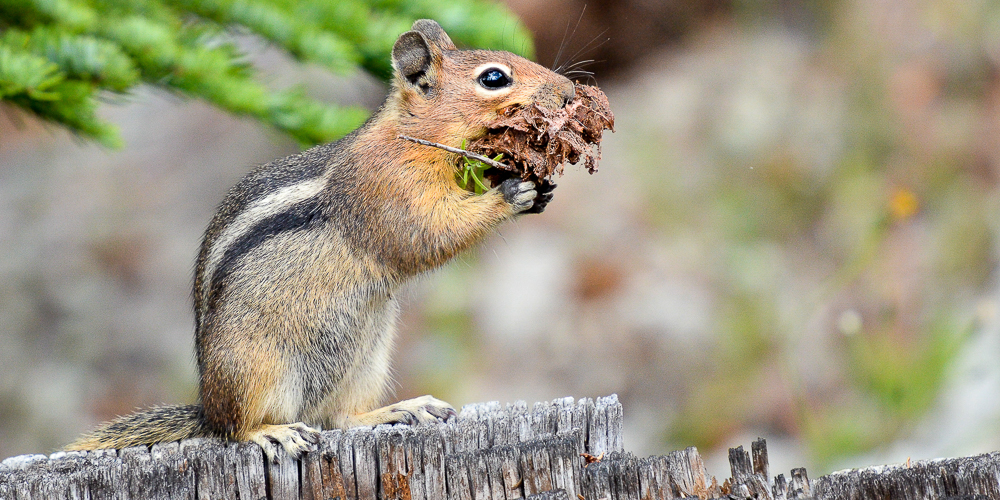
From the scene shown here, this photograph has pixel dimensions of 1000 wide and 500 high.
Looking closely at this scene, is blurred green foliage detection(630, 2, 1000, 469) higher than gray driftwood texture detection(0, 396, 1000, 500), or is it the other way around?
blurred green foliage detection(630, 2, 1000, 469)

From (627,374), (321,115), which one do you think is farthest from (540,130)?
(627,374)

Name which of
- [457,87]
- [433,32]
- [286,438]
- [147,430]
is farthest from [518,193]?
[147,430]

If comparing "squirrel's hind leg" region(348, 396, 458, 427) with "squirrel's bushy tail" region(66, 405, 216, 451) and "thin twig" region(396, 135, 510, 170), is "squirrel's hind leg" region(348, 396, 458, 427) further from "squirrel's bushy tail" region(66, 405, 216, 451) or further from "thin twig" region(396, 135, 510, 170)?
"thin twig" region(396, 135, 510, 170)

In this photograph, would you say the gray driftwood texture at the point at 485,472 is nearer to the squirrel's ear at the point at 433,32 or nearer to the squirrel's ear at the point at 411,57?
the squirrel's ear at the point at 411,57

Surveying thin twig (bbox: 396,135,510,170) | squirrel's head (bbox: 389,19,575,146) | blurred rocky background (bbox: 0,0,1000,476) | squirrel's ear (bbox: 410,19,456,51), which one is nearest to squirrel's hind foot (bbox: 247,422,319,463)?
thin twig (bbox: 396,135,510,170)

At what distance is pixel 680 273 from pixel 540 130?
4064mm

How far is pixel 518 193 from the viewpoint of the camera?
3.50 meters

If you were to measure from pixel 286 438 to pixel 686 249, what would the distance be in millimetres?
4739

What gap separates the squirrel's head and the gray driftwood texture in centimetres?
130

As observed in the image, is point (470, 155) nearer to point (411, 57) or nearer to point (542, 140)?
point (542, 140)

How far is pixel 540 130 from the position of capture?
3.34 metres

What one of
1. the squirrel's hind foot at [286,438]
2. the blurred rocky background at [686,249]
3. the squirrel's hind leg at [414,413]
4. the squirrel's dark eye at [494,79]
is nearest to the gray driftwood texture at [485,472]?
the squirrel's hind foot at [286,438]

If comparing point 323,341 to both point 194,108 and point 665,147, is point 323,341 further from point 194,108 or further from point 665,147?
point 194,108

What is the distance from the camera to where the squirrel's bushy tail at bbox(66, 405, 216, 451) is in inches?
141
